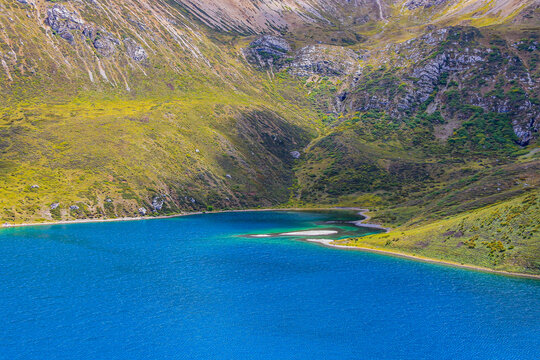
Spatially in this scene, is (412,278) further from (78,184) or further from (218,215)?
(78,184)

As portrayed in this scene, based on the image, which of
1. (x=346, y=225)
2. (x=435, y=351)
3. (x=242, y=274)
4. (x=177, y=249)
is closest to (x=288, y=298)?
(x=242, y=274)

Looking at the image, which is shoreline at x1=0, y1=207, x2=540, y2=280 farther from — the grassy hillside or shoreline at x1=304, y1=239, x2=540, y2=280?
the grassy hillside

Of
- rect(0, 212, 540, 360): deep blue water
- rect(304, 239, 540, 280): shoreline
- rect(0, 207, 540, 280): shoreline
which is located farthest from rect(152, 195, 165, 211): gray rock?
rect(304, 239, 540, 280): shoreline

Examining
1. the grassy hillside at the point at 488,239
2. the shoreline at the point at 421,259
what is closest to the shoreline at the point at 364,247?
the shoreline at the point at 421,259

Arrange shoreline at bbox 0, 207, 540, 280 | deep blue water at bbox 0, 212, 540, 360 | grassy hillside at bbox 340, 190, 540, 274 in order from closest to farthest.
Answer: deep blue water at bbox 0, 212, 540, 360
grassy hillside at bbox 340, 190, 540, 274
shoreline at bbox 0, 207, 540, 280

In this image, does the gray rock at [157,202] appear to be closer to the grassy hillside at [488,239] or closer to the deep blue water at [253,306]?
the deep blue water at [253,306]

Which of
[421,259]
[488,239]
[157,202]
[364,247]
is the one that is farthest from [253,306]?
[157,202]

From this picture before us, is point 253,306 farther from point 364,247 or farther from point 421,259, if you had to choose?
point 364,247

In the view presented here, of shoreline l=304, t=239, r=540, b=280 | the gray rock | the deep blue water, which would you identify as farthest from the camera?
the gray rock

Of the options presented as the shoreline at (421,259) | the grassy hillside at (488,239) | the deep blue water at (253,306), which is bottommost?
the deep blue water at (253,306)
